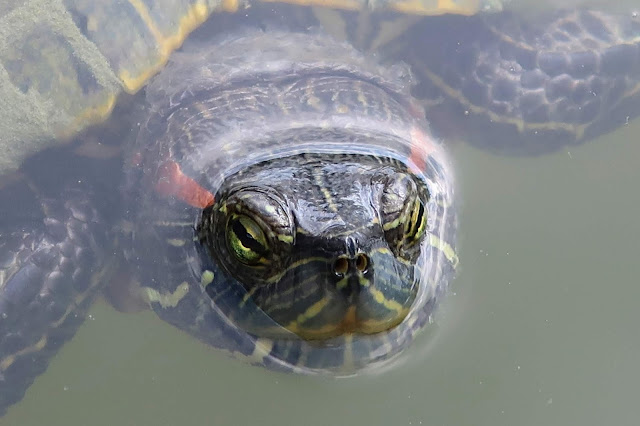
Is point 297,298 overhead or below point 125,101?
below

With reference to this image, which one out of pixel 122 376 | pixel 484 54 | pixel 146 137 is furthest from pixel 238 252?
pixel 484 54

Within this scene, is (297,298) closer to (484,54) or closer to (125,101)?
(125,101)

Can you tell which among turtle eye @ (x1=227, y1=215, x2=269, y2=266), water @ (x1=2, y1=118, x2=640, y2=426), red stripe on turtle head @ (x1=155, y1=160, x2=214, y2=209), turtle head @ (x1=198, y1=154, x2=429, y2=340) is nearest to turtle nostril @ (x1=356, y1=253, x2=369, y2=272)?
turtle head @ (x1=198, y1=154, x2=429, y2=340)

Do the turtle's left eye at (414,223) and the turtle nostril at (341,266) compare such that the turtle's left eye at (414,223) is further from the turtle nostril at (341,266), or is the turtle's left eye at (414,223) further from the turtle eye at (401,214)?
the turtle nostril at (341,266)

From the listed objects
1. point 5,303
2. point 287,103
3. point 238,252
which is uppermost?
point 287,103

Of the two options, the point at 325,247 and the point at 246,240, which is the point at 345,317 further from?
the point at 246,240

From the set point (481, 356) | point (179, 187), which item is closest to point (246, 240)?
point (179, 187)

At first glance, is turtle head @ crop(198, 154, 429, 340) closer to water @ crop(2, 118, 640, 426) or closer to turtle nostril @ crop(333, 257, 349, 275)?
turtle nostril @ crop(333, 257, 349, 275)

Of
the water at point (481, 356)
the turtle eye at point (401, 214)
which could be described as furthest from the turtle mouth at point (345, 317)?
the water at point (481, 356)
